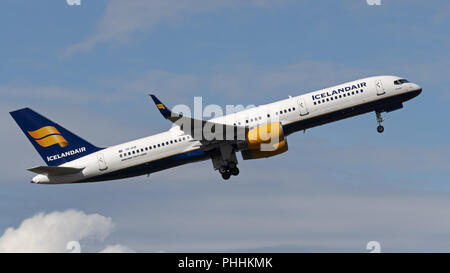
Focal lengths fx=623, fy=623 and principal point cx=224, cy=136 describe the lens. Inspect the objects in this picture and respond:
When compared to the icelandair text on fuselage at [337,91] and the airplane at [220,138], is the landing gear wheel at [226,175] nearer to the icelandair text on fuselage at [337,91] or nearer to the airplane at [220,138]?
the airplane at [220,138]

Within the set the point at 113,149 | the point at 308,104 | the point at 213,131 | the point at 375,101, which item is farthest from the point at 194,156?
the point at 375,101

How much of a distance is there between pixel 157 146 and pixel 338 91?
15.0 metres

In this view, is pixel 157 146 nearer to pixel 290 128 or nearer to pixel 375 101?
pixel 290 128

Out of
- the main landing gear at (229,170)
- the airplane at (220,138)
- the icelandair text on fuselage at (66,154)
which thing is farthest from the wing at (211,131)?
the icelandair text on fuselage at (66,154)

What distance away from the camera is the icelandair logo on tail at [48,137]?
52719 millimetres

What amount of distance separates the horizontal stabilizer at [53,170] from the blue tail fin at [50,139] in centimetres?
159

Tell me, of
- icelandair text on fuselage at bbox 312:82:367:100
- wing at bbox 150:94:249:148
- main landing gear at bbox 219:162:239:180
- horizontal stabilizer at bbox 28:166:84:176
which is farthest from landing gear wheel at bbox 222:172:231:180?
horizontal stabilizer at bbox 28:166:84:176

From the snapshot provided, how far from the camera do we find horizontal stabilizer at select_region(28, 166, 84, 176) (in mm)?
49106

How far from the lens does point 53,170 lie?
49969 mm

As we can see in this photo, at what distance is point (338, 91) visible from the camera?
1911 inches

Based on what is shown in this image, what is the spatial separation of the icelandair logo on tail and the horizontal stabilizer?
2.85 metres

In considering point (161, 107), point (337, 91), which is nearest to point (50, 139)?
point (161, 107)

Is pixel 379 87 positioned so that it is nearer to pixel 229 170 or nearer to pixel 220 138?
pixel 220 138

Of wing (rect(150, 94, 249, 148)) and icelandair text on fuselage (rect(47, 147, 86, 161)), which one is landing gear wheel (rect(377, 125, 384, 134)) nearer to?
wing (rect(150, 94, 249, 148))
